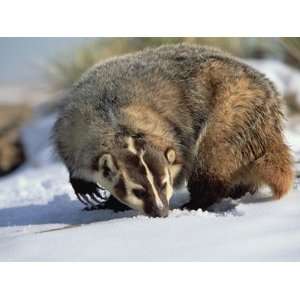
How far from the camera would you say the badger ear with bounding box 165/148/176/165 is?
4555mm

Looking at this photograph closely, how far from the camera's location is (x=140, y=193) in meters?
4.38

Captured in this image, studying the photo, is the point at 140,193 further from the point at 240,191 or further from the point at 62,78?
the point at 62,78

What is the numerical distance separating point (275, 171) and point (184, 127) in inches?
25.9

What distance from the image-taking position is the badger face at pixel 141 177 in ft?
14.2

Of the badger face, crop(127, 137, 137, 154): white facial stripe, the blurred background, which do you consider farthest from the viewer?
the blurred background

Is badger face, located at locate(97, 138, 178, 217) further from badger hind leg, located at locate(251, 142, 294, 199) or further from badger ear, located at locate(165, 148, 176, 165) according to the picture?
badger hind leg, located at locate(251, 142, 294, 199)

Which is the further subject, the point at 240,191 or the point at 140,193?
the point at 240,191

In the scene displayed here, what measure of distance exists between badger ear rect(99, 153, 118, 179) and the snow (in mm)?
287

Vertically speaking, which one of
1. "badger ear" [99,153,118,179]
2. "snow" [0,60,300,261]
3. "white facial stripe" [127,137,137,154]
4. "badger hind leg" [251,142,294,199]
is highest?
"white facial stripe" [127,137,137,154]

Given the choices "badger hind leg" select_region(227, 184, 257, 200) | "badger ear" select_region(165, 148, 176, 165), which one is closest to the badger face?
"badger ear" select_region(165, 148, 176, 165)

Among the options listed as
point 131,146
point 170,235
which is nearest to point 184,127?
point 131,146

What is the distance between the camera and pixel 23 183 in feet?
25.3

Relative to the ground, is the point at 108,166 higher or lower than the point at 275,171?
higher
